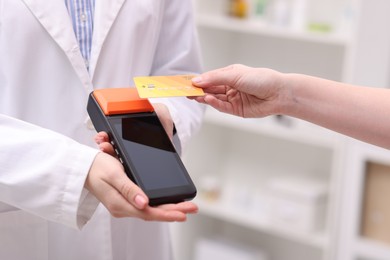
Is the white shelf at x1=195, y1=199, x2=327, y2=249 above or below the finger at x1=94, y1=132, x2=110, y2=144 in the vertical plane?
below

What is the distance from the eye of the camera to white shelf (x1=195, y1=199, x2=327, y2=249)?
2449mm

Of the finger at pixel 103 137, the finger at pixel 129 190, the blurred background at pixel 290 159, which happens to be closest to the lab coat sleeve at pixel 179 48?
the finger at pixel 103 137

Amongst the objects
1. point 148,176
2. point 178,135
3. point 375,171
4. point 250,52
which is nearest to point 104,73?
point 178,135

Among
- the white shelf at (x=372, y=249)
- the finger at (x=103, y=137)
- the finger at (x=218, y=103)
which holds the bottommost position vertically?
the white shelf at (x=372, y=249)

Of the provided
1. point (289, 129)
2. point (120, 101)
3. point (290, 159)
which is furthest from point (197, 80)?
point (290, 159)

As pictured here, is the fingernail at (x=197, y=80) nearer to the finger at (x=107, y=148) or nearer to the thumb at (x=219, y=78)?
the thumb at (x=219, y=78)

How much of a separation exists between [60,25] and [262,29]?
56.5 inches

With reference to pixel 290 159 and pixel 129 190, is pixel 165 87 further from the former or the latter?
pixel 290 159

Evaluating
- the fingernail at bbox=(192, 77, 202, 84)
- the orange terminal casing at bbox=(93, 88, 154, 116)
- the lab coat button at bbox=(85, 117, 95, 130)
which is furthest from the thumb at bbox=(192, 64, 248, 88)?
the lab coat button at bbox=(85, 117, 95, 130)

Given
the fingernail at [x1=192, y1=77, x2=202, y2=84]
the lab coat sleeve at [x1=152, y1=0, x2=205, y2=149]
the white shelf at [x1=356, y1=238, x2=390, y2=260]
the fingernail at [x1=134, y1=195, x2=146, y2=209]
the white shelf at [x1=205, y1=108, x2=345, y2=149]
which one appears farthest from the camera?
the white shelf at [x1=205, y1=108, x2=345, y2=149]

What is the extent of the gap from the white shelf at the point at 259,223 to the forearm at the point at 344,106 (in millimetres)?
1271

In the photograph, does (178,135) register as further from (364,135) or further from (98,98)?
(364,135)

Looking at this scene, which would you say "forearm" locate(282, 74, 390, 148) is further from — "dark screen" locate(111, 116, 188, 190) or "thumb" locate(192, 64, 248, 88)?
"dark screen" locate(111, 116, 188, 190)

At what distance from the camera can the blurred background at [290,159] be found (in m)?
2.28
